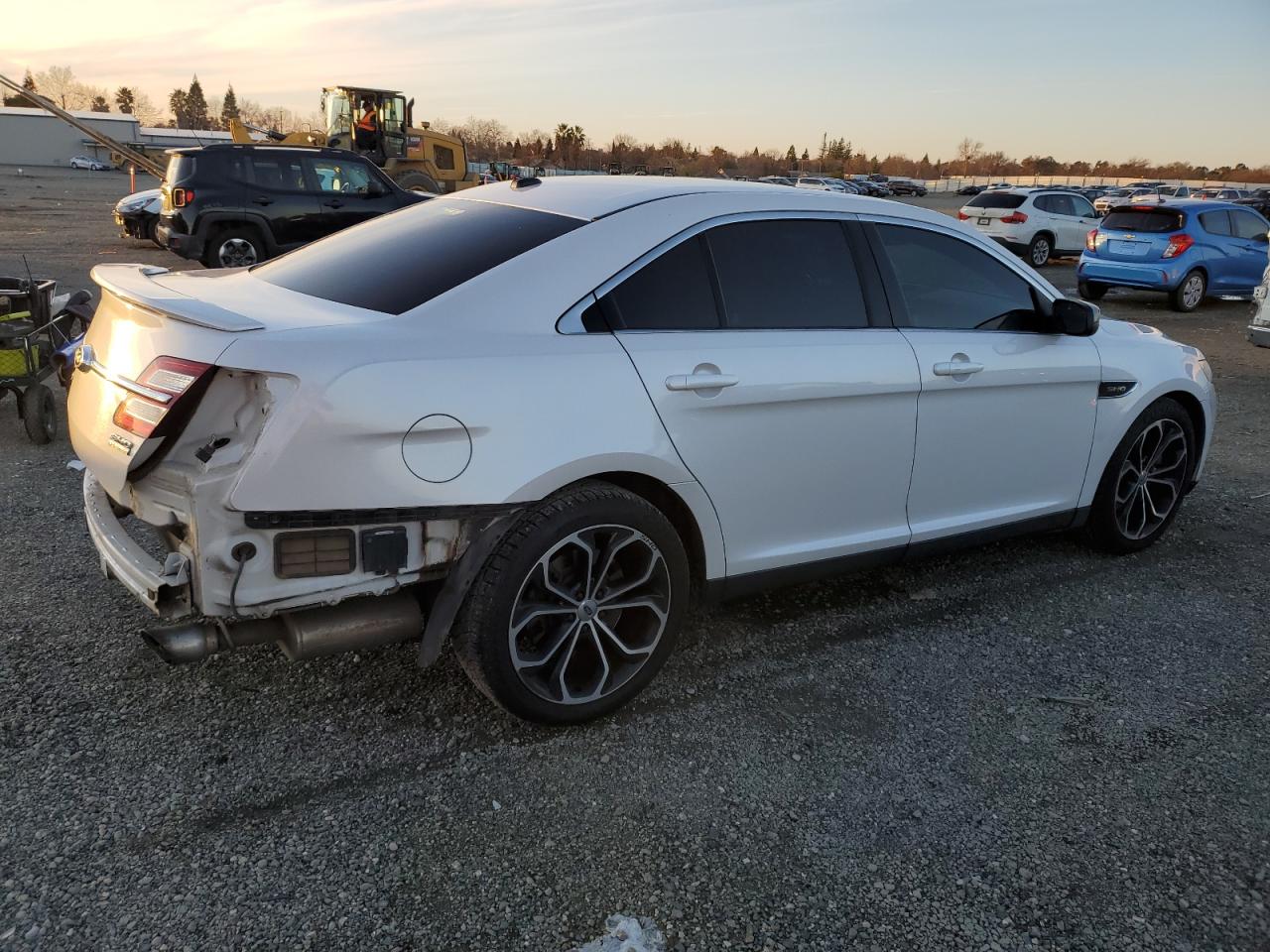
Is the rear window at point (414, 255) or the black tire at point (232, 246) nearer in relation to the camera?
the rear window at point (414, 255)

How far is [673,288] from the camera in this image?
3.11 m

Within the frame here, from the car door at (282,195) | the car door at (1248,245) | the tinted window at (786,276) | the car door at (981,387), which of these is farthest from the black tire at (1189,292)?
the tinted window at (786,276)

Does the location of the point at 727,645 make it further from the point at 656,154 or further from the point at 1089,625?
the point at 656,154

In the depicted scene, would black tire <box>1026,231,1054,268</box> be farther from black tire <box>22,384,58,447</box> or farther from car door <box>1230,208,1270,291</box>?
black tire <box>22,384,58,447</box>

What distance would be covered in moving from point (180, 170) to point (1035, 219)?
1629cm

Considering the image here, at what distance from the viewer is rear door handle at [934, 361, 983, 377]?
364 cm

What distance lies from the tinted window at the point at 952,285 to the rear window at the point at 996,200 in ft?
59.2

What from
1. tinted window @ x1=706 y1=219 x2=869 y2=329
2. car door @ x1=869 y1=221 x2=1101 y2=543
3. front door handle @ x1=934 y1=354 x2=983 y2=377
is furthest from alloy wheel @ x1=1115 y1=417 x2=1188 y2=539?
tinted window @ x1=706 y1=219 x2=869 y2=329

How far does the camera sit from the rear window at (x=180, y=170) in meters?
12.7

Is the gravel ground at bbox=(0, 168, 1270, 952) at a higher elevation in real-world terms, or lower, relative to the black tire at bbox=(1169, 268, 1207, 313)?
lower

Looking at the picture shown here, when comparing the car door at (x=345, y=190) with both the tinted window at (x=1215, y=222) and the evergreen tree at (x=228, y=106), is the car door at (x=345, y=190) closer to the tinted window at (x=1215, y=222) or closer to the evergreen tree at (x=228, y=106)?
the tinted window at (x=1215, y=222)

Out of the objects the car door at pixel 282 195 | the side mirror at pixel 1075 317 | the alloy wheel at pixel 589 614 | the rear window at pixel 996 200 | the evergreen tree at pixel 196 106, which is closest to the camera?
the alloy wheel at pixel 589 614

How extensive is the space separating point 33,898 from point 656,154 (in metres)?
96.7

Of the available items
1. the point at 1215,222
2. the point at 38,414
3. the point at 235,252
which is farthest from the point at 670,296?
the point at 1215,222
